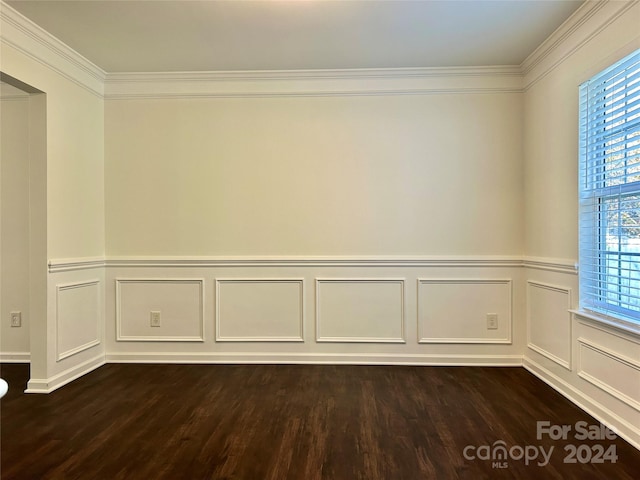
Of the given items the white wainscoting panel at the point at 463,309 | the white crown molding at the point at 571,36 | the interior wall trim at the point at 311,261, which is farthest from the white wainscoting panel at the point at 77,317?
the white crown molding at the point at 571,36

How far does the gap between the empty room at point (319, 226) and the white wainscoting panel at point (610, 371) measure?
19 mm

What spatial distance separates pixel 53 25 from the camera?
2.53 meters

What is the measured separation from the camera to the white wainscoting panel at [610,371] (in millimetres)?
1974

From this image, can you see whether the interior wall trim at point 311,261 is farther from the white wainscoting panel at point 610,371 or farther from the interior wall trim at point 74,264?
the white wainscoting panel at point 610,371

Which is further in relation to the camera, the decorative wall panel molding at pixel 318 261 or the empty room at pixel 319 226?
the decorative wall panel molding at pixel 318 261

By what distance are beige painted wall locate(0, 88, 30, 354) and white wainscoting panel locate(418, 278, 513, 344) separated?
3.53 m

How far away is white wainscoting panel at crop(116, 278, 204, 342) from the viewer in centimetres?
331

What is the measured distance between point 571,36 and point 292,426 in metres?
3.13

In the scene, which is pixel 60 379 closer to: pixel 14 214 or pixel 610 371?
pixel 14 214

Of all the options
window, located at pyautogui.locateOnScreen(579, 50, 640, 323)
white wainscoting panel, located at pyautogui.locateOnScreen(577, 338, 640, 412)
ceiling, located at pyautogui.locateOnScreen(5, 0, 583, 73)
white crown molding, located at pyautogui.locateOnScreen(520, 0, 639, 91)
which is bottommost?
white wainscoting panel, located at pyautogui.locateOnScreen(577, 338, 640, 412)

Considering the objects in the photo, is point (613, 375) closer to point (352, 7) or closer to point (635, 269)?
point (635, 269)

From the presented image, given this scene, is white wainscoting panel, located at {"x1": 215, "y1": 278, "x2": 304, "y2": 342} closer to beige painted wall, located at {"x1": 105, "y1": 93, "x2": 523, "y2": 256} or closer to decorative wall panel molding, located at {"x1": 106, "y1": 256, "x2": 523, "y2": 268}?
decorative wall panel molding, located at {"x1": 106, "y1": 256, "x2": 523, "y2": 268}

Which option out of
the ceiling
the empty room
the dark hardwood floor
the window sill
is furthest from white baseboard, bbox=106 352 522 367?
the ceiling

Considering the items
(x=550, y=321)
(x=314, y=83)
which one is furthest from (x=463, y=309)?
(x=314, y=83)
